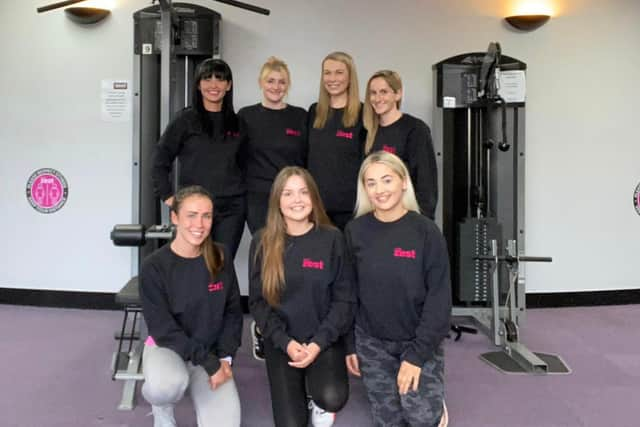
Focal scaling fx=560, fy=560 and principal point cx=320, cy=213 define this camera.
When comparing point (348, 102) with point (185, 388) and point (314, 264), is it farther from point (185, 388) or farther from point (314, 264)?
point (185, 388)

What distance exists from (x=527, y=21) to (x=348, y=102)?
78.9 inches

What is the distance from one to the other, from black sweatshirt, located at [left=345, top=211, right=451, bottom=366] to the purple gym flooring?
488 mm

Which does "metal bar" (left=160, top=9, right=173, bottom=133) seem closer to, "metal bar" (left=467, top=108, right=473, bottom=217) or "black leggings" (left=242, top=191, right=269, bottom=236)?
"black leggings" (left=242, top=191, right=269, bottom=236)

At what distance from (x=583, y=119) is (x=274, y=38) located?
2.37m

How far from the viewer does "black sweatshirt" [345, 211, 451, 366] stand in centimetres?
203

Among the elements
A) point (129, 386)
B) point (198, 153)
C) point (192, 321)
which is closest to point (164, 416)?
point (192, 321)

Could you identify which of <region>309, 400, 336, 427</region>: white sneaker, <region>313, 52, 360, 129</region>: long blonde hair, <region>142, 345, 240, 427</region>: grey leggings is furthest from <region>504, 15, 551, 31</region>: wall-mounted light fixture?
<region>142, 345, 240, 427</region>: grey leggings

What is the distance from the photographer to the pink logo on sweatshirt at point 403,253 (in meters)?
2.08

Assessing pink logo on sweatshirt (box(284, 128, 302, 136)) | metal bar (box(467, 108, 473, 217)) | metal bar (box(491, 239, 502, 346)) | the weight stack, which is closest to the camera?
pink logo on sweatshirt (box(284, 128, 302, 136))

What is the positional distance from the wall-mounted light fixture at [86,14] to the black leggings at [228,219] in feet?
7.04

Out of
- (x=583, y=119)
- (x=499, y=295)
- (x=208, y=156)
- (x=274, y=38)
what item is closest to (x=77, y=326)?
(x=208, y=156)

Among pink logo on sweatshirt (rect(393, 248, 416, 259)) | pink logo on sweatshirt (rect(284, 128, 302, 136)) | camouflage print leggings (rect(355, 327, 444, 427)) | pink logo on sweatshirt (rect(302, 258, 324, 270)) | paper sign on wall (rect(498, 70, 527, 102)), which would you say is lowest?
camouflage print leggings (rect(355, 327, 444, 427))

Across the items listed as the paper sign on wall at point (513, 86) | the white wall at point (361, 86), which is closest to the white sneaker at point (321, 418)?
the white wall at point (361, 86)

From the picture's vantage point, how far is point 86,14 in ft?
12.9
